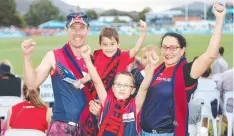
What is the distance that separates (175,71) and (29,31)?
460 inches

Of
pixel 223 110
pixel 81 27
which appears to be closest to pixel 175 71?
pixel 81 27

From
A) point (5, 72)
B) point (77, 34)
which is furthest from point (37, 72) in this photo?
point (5, 72)

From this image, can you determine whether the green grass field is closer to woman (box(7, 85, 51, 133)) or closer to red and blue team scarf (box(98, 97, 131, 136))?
woman (box(7, 85, 51, 133))

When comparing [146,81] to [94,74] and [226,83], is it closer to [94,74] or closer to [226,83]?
[94,74]

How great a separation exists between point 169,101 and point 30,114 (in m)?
1.31

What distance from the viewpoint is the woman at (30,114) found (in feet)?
12.6

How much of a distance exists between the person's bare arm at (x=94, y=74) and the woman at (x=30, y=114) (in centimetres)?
98

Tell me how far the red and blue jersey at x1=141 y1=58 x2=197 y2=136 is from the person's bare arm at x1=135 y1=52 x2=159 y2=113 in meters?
0.04

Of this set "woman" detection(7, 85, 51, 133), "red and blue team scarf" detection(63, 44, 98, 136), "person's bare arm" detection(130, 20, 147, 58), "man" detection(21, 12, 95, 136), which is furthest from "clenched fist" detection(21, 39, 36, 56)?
"woman" detection(7, 85, 51, 133)

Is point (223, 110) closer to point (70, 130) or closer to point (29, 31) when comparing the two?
point (70, 130)

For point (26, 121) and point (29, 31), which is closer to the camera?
point (26, 121)

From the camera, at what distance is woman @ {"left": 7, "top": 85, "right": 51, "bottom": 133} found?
384cm

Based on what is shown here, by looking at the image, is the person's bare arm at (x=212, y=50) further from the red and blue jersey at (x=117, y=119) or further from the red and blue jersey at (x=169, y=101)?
the red and blue jersey at (x=117, y=119)

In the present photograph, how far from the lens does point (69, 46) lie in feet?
10.5
